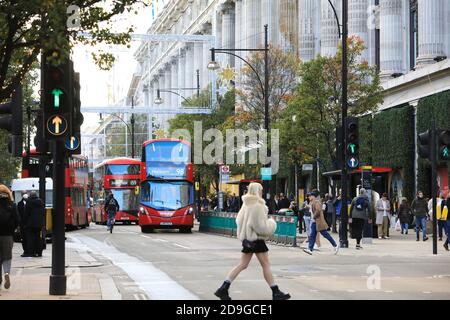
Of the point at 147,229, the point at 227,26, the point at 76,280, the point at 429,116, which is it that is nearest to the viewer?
the point at 76,280

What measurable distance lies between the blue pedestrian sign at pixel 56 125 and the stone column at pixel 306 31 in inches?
1945

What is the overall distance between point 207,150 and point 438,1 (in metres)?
28.3

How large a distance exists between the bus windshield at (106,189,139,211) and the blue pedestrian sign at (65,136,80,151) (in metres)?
45.9

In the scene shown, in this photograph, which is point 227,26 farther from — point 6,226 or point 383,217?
point 6,226

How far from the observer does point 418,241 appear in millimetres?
37594

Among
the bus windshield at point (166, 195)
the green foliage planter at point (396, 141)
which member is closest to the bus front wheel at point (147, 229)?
the bus windshield at point (166, 195)

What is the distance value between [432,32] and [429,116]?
13.3ft

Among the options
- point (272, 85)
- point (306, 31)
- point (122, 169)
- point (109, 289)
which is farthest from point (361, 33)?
point (109, 289)

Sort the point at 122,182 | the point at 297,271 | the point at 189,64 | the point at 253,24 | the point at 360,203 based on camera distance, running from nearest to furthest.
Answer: the point at 297,271, the point at 360,203, the point at 122,182, the point at 253,24, the point at 189,64

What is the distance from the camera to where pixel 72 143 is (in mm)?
16516

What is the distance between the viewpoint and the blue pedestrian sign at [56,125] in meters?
15.7

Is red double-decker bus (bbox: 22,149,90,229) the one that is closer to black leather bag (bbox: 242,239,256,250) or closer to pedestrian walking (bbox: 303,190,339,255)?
pedestrian walking (bbox: 303,190,339,255)

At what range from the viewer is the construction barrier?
34.4 metres

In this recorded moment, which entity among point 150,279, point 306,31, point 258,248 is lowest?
point 150,279
